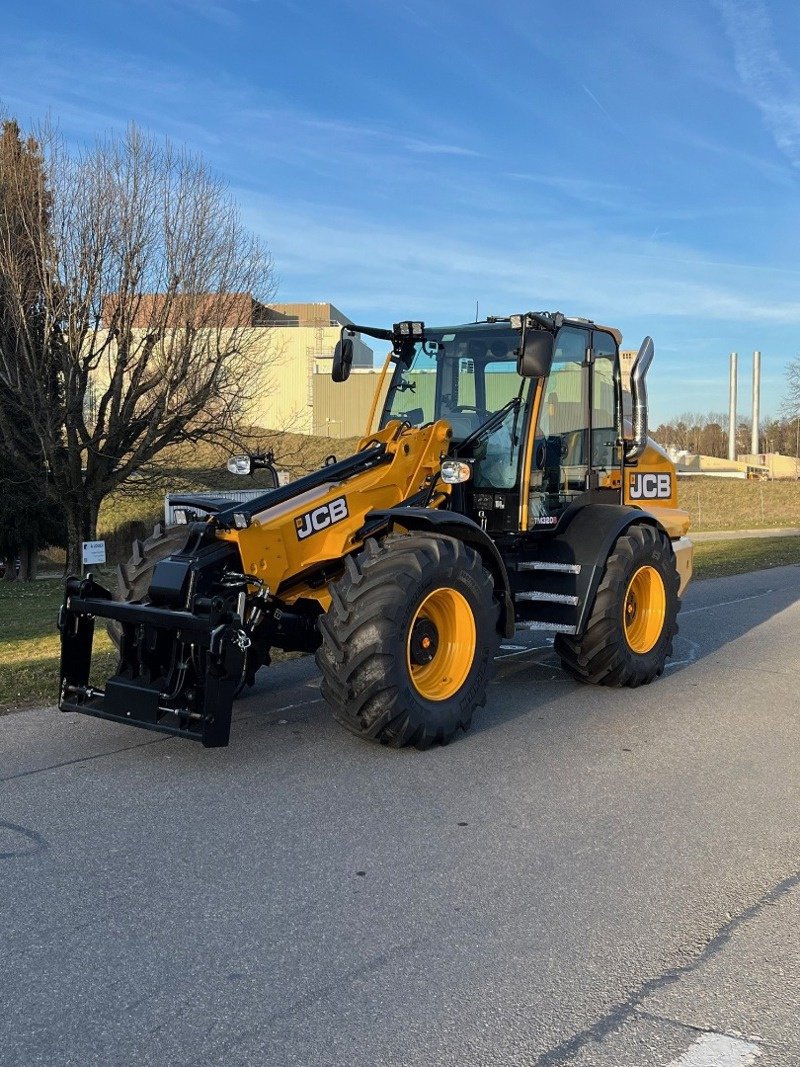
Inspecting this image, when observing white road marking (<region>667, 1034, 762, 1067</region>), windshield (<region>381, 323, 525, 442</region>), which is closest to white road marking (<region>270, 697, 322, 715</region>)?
windshield (<region>381, 323, 525, 442</region>)

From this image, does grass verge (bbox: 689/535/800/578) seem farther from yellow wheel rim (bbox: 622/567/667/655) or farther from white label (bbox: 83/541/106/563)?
white label (bbox: 83/541/106/563)

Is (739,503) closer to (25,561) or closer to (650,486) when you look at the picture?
(25,561)

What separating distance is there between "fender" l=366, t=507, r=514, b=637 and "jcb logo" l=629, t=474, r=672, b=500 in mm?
2841

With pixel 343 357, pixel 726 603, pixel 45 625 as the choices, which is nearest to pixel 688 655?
pixel 726 603

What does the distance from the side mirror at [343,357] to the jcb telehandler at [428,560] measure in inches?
1.2

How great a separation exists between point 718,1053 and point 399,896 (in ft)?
4.80

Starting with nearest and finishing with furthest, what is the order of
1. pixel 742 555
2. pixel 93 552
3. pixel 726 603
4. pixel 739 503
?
1. pixel 93 552
2. pixel 726 603
3. pixel 742 555
4. pixel 739 503

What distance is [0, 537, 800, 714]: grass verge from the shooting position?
316 inches

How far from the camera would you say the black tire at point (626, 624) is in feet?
26.2

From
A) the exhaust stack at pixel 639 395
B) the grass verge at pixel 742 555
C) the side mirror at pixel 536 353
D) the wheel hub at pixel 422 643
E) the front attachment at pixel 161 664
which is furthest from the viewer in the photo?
the grass verge at pixel 742 555

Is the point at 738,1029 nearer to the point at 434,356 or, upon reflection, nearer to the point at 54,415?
the point at 434,356

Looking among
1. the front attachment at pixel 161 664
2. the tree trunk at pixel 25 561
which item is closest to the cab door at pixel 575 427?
the front attachment at pixel 161 664

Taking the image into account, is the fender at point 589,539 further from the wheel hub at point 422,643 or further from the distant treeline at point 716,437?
the distant treeline at point 716,437

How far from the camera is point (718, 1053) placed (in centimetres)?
316
